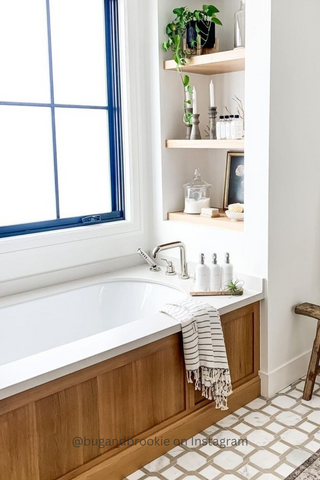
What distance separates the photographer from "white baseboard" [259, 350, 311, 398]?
9.16 ft

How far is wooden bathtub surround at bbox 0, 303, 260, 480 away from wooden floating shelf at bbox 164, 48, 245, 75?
4.30 feet

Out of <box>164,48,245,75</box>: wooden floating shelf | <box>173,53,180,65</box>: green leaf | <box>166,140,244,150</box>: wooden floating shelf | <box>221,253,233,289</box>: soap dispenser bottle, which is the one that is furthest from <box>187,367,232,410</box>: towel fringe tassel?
<box>173,53,180,65</box>: green leaf

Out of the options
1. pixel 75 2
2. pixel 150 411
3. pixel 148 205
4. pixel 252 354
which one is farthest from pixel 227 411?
pixel 75 2

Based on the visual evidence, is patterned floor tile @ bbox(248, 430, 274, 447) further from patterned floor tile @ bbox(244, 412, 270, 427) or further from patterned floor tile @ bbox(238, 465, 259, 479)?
patterned floor tile @ bbox(238, 465, 259, 479)

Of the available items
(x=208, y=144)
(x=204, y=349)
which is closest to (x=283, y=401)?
(x=204, y=349)

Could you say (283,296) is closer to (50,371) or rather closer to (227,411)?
(227,411)

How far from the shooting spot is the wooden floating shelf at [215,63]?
272cm

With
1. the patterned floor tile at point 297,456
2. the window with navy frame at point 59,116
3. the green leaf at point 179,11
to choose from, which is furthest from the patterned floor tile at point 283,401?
the green leaf at point 179,11

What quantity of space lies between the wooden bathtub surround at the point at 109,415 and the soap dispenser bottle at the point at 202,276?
222 millimetres

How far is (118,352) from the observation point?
205 cm

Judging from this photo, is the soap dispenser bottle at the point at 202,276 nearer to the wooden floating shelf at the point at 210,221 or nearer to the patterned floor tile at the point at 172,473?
the wooden floating shelf at the point at 210,221

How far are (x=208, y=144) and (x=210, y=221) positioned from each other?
435 millimetres

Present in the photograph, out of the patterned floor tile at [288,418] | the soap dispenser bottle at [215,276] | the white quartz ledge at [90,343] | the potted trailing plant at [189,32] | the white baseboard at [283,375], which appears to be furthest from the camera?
the potted trailing plant at [189,32]

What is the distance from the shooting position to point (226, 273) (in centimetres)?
268
